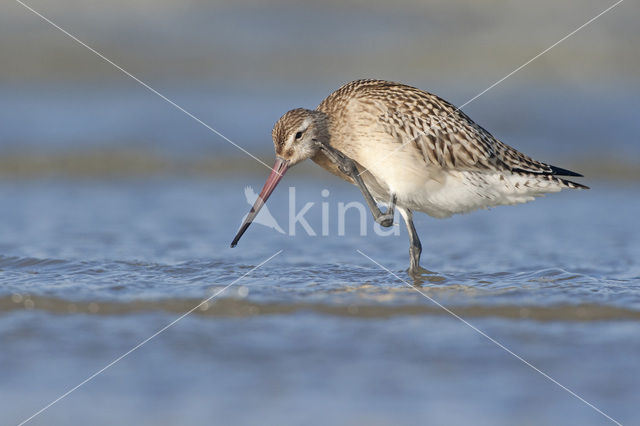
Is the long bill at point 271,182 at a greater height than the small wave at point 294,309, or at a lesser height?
greater

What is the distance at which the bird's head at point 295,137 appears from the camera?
7621mm

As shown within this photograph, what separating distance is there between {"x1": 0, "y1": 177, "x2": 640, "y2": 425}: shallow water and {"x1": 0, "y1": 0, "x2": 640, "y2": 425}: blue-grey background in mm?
21

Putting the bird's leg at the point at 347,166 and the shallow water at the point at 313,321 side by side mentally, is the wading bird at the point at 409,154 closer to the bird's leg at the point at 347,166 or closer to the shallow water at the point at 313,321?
the bird's leg at the point at 347,166

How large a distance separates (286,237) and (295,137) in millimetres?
1689

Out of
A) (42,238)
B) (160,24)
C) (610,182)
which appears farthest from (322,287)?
(160,24)

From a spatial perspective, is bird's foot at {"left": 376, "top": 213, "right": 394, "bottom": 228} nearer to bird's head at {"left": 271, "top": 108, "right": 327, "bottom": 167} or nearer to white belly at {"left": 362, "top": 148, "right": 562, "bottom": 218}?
white belly at {"left": 362, "top": 148, "right": 562, "bottom": 218}

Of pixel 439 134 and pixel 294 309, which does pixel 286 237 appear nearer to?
pixel 439 134

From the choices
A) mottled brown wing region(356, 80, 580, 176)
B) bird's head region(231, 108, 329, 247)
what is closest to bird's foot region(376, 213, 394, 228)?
mottled brown wing region(356, 80, 580, 176)

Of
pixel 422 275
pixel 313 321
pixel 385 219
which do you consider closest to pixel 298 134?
pixel 385 219

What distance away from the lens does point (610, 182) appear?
38.5ft

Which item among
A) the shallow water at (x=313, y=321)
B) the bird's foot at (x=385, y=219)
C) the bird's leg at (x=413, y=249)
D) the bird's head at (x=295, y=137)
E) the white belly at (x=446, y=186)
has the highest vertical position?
the bird's head at (x=295, y=137)

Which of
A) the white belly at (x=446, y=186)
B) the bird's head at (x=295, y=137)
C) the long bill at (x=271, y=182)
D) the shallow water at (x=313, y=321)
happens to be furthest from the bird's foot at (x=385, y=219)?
the long bill at (x=271, y=182)

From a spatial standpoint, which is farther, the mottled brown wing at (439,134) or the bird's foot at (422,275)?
the mottled brown wing at (439,134)

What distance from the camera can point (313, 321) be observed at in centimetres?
626
